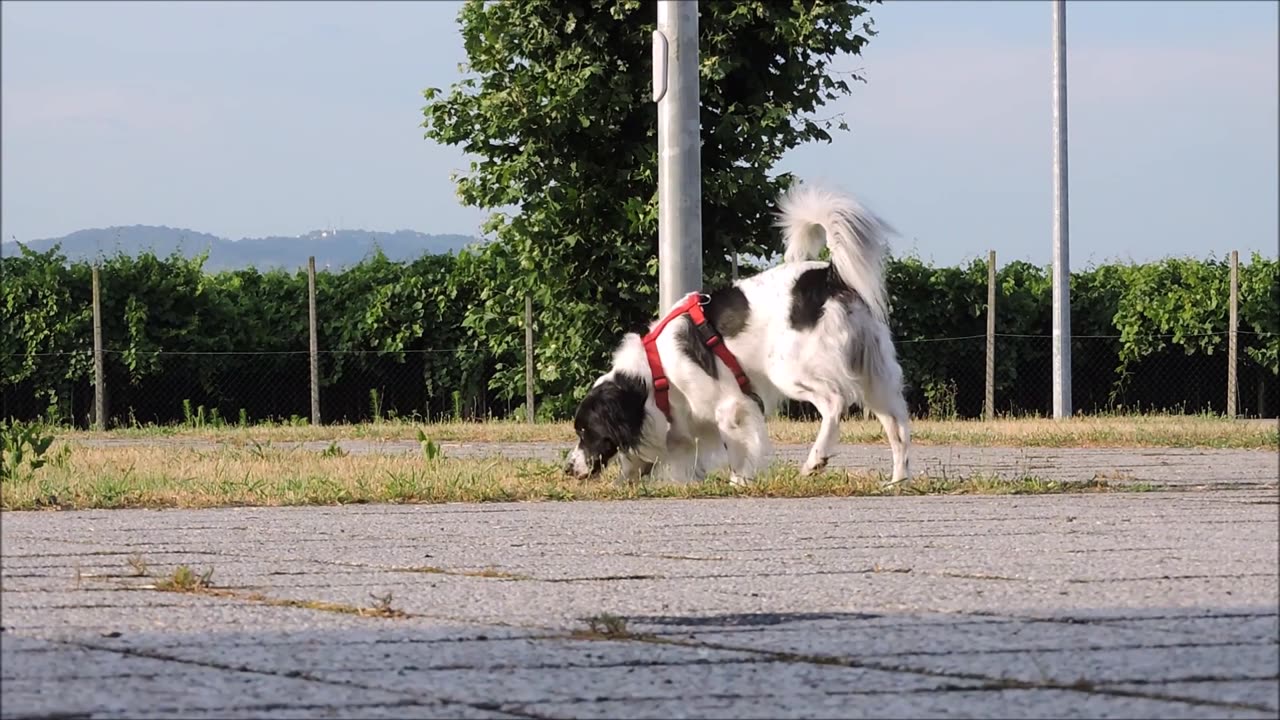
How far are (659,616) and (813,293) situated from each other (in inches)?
190

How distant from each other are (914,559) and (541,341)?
13066mm

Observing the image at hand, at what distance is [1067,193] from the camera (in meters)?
19.6

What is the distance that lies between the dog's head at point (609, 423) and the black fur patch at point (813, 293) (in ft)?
3.32

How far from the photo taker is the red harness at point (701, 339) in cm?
1008

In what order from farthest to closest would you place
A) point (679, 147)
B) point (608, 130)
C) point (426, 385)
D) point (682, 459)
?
1. point (426, 385)
2. point (608, 130)
3. point (679, 147)
4. point (682, 459)

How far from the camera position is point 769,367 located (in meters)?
10.0

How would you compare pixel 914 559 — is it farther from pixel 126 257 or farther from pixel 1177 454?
pixel 126 257

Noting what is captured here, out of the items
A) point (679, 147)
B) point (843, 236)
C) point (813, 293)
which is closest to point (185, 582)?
point (813, 293)

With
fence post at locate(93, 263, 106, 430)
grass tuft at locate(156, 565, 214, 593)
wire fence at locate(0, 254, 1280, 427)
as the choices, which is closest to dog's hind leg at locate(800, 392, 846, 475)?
grass tuft at locate(156, 565, 214, 593)

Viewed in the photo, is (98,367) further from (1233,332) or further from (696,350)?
(1233,332)

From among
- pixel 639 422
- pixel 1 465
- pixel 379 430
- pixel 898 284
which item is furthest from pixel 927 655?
pixel 898 284

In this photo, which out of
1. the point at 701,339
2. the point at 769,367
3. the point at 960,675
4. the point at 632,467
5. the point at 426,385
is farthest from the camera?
the point at 426,385

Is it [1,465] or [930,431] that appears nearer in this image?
[1,465]

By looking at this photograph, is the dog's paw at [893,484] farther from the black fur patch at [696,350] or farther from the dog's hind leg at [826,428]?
the black fur patch at [696,350]
